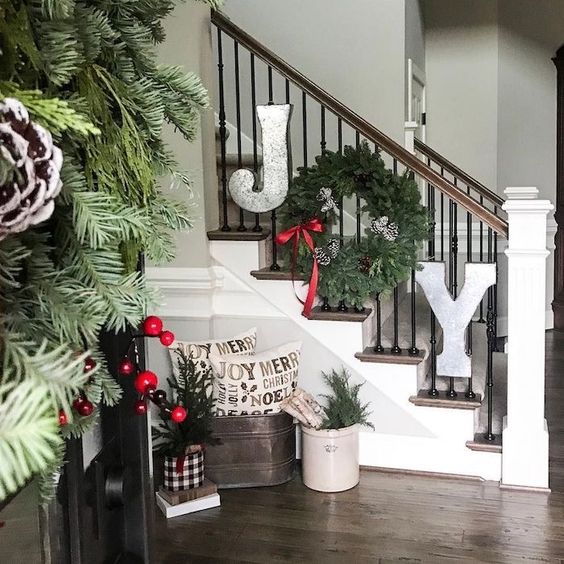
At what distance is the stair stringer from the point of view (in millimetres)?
3254

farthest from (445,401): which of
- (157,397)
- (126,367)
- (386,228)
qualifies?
A: (126,367)

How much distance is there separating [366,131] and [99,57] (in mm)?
2529

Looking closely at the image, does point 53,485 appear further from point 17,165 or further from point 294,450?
point 294,450

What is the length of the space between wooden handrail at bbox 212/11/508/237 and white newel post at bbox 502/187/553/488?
0.11 meters

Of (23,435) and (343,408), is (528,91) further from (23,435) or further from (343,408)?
(23,435)

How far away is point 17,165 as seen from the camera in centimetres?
57

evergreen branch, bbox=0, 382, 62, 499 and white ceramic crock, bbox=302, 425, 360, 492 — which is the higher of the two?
evergreen branch, bbox=0, 382, 62, 499

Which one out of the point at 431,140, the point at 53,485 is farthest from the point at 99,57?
the point at 431,140

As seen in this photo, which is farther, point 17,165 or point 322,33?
point 322,33

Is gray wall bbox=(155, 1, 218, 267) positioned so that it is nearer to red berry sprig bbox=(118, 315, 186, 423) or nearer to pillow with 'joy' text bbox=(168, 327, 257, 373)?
pillow with 'joy' text bbox=(168, 327, 257, 373)

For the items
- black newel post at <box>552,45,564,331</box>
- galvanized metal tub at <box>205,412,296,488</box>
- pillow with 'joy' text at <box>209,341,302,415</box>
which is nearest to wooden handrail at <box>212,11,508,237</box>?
pillow with 'joy' text at <box>209,341,302,415</box>

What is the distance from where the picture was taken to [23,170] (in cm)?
58

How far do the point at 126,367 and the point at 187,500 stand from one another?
1738 mm

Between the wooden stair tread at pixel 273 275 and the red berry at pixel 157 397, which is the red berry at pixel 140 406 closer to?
the red berry at pixel 157 397
